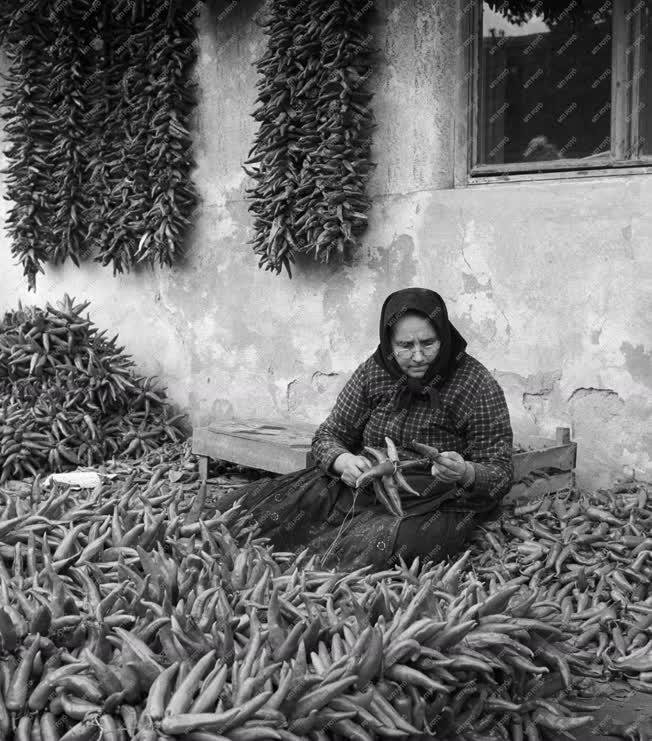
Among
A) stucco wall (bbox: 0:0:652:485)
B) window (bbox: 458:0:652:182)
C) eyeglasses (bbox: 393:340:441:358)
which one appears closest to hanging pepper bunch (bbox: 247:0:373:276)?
stucco wall (bbox: 0:0:652:485)

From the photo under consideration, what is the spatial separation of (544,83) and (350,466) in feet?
7.69

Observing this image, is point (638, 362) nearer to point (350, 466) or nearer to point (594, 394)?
point (594, 394)

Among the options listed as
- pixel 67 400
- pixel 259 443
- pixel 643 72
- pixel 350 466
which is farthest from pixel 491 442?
pixel 67 400

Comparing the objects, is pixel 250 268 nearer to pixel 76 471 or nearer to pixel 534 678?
pixel 76 471

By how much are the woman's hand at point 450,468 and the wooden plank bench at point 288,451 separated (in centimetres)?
64

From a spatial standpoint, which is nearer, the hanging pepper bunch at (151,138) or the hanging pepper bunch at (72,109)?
the hanging pepper bunch at (151,138)

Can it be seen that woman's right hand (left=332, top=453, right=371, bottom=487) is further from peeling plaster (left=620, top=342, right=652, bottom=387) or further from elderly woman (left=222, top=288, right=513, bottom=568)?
peeling plaster (left=620, top=342, right=652, bottom=387)

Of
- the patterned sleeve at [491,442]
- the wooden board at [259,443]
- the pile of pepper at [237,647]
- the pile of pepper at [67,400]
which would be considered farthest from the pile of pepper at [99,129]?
the pile of pepper at [237,647]

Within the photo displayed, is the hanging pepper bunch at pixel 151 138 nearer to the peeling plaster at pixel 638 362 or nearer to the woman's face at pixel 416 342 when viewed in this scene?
the woman's face at pixel 416 342

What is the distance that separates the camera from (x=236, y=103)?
6.29 m

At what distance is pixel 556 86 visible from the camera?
4914 mm

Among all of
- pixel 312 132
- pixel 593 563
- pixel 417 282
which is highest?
pixel 312 132

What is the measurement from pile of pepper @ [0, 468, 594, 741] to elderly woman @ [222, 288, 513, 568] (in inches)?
39.9

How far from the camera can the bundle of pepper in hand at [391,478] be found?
374 centimetres
